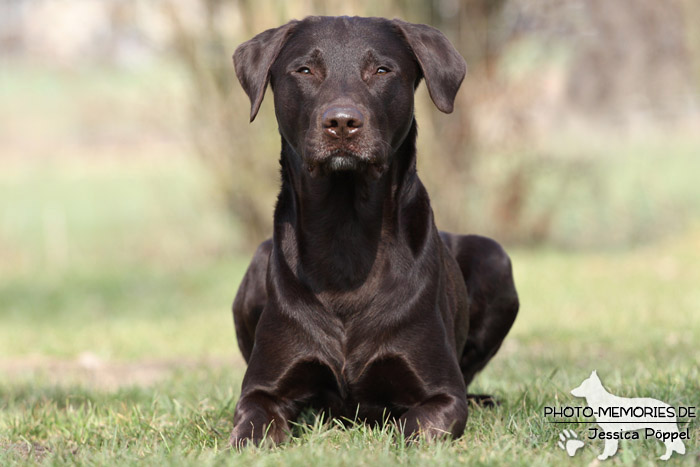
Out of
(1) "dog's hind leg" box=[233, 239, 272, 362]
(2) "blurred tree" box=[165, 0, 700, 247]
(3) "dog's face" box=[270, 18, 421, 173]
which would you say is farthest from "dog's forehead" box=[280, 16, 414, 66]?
(2) "blurred tree" box=[165, 0, 700, 247]

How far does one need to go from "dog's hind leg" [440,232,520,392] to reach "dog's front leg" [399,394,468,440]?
1125 millimetres

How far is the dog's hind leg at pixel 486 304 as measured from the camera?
467 cm

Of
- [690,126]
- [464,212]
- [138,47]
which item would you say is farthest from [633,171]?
[138,47]

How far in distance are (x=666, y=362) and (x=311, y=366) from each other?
256 centimetres

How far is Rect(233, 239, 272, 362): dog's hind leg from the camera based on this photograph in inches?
167

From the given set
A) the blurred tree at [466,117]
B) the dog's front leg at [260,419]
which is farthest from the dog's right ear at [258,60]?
the blurred tree at [466,117]

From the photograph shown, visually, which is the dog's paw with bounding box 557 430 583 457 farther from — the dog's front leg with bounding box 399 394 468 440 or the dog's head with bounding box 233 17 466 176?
the dog's head with bounding box 233 17 466 176

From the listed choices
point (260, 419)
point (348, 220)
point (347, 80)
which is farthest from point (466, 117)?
point (260, 419)

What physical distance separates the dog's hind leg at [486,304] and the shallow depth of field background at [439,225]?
0.17 meters

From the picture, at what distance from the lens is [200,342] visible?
7562 millimetres

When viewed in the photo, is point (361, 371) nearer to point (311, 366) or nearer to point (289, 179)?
point (311, 366)

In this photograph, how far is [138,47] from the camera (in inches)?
484

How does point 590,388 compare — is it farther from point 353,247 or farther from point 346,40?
point 346,40

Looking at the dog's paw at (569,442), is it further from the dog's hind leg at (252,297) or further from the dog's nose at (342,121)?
the dog's hind leg at (252,297)
